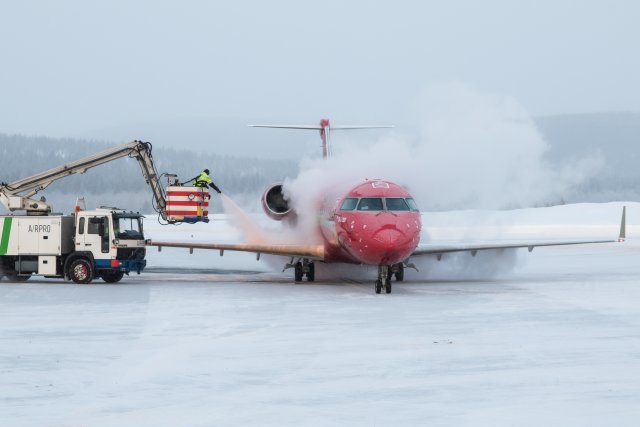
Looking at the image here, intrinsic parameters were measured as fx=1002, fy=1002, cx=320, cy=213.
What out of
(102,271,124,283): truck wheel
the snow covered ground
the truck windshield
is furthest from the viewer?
(102,271,124,283): truck wheel

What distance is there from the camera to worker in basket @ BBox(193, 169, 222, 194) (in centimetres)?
3030

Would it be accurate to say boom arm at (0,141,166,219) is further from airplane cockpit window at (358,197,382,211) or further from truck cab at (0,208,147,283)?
airplane cockpit window at (358,197,382,211)

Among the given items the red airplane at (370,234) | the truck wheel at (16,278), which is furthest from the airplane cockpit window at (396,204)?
the truck wheel at (16,278)

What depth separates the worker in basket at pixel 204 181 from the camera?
99.4ft

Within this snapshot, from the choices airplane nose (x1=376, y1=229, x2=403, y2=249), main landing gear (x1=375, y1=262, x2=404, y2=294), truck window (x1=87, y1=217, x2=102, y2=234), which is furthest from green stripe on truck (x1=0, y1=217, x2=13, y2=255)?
airplane nose (x1=376, y1=229, x2=403, y2=249)

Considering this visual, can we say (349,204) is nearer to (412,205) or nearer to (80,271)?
(412,205)

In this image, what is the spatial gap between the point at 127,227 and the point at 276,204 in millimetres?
4807

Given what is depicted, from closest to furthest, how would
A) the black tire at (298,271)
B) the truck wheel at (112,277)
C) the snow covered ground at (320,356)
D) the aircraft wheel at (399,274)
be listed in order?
the snow covered ground at (320,356)
the aircraft wheel at (399,274)
the black tire at (298,271)
the truck wheel at (112,277)

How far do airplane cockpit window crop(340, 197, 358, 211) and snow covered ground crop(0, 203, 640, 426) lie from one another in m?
2.15

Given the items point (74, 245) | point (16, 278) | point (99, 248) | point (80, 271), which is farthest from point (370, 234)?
point (16, 278)

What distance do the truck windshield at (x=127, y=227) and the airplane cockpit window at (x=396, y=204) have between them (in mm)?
8824

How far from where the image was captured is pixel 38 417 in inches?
373

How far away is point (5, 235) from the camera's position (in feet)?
99.0

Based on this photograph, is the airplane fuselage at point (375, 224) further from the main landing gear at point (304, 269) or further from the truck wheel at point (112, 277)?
the truck wheel at point (112, 277)
